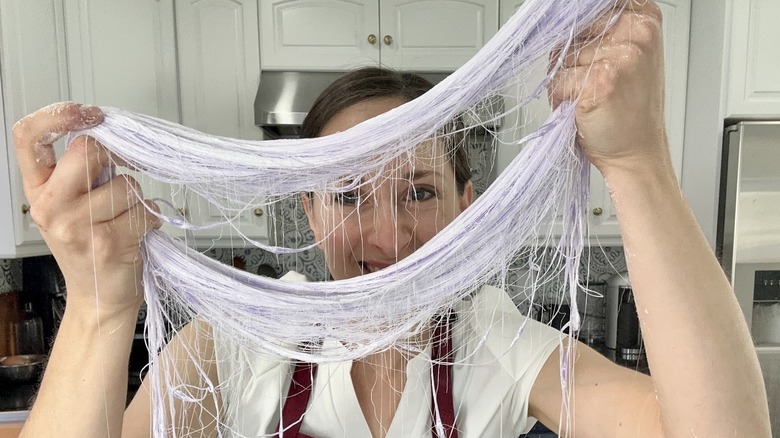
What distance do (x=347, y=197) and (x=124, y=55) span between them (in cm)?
114

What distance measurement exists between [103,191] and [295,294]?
0.50 ft

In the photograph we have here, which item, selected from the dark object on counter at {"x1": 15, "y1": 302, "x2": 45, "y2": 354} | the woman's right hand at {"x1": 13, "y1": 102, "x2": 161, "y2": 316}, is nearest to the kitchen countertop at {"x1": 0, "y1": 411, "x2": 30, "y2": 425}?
the dark object on counter at {"x1": 15, "y1": 302, "x2": 45, "y2": 354}

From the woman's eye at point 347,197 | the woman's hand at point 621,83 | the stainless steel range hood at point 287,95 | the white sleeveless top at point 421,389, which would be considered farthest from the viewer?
the stainless steel range hood at point 287,95

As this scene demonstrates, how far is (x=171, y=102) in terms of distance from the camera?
1373 mm

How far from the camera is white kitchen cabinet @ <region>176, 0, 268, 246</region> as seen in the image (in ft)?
4.46

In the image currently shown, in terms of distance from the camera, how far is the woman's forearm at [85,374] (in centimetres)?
37

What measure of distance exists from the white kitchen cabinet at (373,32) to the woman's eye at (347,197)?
101cm

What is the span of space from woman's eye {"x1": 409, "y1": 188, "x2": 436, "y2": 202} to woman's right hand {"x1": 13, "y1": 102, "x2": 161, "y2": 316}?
0.74 feet

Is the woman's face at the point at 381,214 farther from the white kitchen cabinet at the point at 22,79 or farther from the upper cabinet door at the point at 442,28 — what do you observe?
the upper cabinet door at the point at 442,28

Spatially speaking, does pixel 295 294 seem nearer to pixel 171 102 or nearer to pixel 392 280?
pixel 392 280

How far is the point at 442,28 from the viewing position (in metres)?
1.35

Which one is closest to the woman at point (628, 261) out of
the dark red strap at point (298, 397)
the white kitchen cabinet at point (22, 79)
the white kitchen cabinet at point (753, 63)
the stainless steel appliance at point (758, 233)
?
the dark red strap at point (298, 397)

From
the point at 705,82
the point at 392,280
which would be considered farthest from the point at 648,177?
the point at 705,82

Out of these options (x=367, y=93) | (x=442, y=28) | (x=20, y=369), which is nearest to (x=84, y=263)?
(x=367, y=93)
